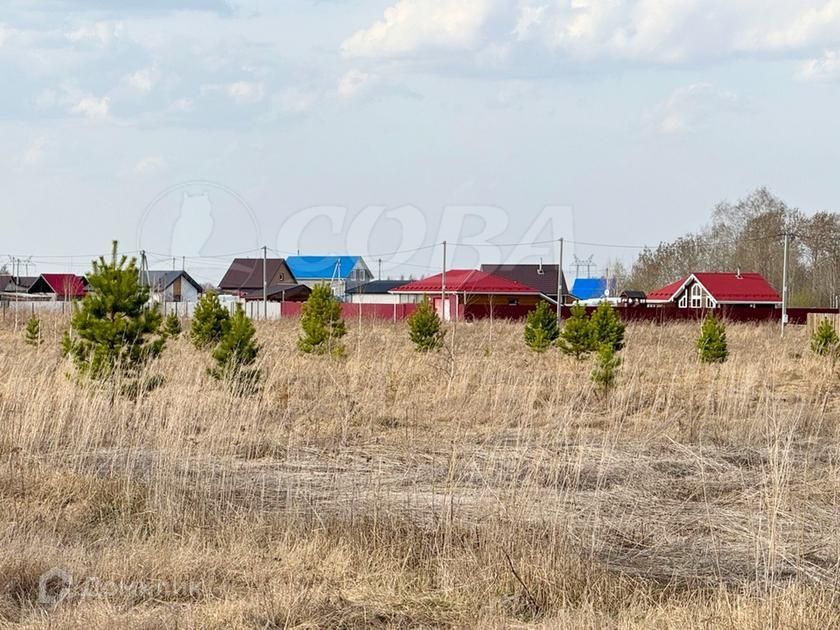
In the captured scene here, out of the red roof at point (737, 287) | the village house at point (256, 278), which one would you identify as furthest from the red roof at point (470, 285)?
the village house at point (256, 278)

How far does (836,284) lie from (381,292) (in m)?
32.7

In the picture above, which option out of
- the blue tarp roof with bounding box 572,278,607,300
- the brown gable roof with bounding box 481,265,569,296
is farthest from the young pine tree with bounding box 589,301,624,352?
the blue tarp roof with bounding box 572,278,607,300

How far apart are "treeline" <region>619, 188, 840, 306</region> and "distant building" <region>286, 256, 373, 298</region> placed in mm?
23700

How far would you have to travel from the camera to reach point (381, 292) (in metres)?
80.0

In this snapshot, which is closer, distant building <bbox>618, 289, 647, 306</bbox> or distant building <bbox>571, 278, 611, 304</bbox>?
distant building <bbox>618, 289, 647, 306</bbox>

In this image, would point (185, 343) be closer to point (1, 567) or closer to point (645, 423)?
point (645, 423)

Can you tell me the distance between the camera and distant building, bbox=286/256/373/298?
267 feet

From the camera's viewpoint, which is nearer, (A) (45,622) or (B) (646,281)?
(A) (45,622)

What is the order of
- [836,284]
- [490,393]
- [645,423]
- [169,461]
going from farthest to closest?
[836,284] < [490,393] < [645,423] < [169,461]

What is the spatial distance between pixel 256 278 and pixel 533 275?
23219mm

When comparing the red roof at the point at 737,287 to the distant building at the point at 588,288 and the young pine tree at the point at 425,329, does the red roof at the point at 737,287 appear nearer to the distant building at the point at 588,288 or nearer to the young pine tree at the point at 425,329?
the distant building at the point at 588,288

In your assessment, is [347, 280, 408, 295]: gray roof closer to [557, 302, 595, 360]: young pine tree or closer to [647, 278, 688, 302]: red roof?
[647, 278, 688, 302]: red roof

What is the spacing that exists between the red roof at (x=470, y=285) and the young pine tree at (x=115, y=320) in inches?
1643

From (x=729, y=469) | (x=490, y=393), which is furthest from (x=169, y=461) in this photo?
(x=490, y=393)
